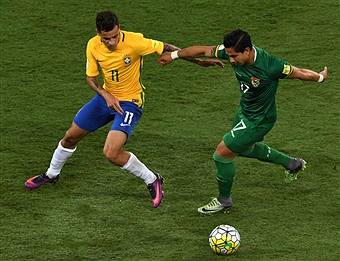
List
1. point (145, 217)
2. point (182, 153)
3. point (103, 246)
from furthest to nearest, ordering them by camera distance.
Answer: point (182, 153) < point (145, 217) < point (103, 246)

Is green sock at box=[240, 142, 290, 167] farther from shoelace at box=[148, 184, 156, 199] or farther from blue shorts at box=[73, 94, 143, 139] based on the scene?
blue shorts at box=[73, 94, 143, 139]

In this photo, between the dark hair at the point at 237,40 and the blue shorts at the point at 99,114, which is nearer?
the dark hair at the point at 237,40

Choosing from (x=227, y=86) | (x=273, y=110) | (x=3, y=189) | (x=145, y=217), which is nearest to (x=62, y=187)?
(x=3, y=189)

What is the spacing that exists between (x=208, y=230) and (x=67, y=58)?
5347mm

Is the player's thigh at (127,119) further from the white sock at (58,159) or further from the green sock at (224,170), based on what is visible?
the green sock at (224,170)

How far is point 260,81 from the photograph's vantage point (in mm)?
8133

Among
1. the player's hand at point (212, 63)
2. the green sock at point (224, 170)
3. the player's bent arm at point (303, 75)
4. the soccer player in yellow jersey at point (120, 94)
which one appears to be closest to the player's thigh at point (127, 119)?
the soccer player in yellow jersey at point (120, 94)

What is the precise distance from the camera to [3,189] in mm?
9266

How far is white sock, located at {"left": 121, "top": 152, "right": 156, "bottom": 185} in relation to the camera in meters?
8.72

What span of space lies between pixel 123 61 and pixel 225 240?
232 cm

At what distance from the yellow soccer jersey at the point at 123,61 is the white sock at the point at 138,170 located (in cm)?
64

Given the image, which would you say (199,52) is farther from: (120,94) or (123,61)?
(120,94)

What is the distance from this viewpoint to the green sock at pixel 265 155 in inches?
352

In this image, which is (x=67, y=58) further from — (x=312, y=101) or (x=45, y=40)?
(x=312, y=101)
